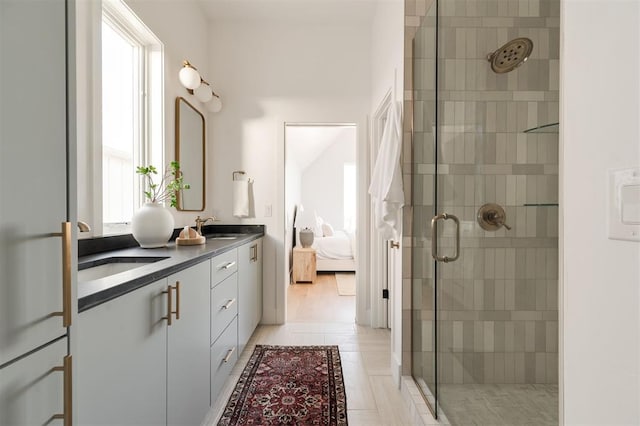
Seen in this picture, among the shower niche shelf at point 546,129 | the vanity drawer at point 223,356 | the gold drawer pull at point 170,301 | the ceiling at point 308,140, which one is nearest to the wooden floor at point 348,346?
the vanity drawer at point 223,356

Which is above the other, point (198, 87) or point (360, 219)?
point (198, 87)

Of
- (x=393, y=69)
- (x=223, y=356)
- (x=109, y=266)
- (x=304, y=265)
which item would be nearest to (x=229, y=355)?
(x=223, y=356)

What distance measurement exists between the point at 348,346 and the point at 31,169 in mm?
2490

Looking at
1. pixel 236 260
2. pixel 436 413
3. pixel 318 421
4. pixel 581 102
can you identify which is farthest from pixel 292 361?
pixel 581 102

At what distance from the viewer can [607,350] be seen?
24.8 inches

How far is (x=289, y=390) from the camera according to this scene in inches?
78.2

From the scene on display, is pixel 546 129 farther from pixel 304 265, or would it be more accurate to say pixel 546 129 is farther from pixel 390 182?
pixel 304 265

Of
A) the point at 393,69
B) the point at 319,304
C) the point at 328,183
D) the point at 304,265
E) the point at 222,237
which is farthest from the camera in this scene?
the point at 328,183

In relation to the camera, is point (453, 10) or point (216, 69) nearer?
point (453, 10)

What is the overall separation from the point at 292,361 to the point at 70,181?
2044 mm

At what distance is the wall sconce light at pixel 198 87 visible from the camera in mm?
2555

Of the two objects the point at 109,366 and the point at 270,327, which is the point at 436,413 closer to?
the point at 109,366

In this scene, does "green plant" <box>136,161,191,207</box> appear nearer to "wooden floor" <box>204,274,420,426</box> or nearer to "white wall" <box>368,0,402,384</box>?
"wooden floor" <box>204,274,420,426</box>

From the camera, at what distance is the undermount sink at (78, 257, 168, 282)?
1417 mm
